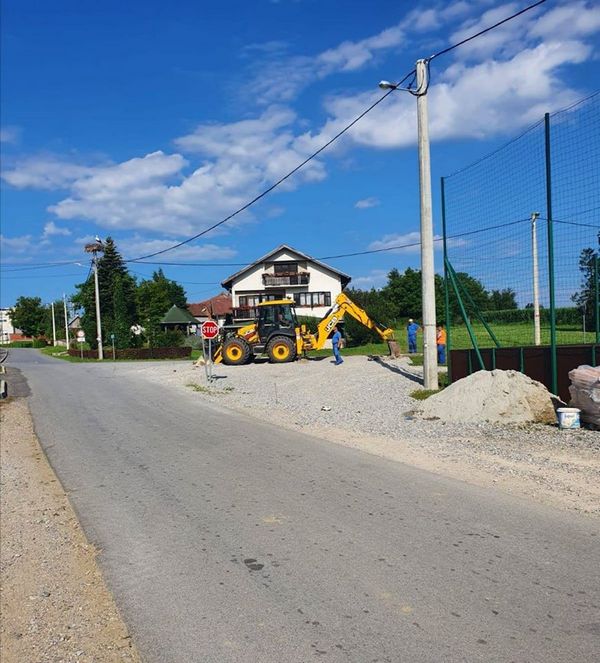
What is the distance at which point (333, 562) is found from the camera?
17.1 ft

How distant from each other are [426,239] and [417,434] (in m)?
6.84

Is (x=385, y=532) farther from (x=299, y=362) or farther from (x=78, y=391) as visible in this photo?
(x=299, y=362)

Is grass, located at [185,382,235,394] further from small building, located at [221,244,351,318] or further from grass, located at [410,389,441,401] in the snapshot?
small building, located at [221,244,351,318]

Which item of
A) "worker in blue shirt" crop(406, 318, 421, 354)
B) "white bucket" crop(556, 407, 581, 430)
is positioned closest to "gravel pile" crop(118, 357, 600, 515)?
"white bucket" crop(556, 407, 581, 430)

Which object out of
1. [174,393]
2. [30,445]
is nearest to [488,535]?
[30,445]

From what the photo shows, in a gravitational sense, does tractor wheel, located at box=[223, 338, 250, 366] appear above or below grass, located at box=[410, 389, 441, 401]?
above

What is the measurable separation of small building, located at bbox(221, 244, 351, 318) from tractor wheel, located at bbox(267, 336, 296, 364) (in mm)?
38447

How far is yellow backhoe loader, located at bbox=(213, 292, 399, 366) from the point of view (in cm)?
3008

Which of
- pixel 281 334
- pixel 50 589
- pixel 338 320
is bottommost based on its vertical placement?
pixel 50 589

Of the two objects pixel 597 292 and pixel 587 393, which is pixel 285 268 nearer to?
pixel 597 292

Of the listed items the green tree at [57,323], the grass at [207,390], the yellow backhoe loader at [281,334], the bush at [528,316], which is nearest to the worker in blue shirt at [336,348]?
the yellow backhoe loader at [281,334]

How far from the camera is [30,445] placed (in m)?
12.2

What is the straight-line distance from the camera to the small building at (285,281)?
6888 centimetres

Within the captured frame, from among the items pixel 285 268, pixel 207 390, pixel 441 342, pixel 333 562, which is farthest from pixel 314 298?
pixel 333 562
